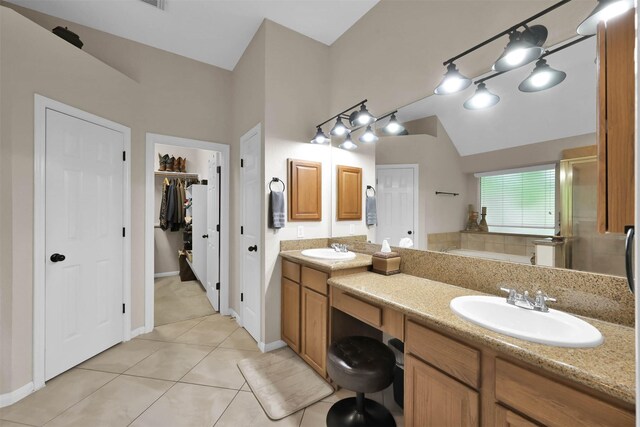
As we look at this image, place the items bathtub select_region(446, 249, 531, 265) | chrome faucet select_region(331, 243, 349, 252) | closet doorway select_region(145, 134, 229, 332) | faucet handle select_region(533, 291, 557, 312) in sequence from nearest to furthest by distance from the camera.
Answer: faucet handle select_region(533, 291, 557, 312) → bathtub select_region(446, 249, 531, 265) → chrome faucet select_region(331, 243, 349, 252) → closet doorway select_region(145, 134, 229, 332)

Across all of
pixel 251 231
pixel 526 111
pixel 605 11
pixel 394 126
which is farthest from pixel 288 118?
pixel 605 11

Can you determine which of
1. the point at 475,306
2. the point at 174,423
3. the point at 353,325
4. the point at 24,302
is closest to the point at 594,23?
the point at 475,306

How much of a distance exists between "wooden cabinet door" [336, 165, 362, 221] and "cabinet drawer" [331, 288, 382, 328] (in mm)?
859

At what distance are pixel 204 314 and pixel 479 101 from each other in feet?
11.5

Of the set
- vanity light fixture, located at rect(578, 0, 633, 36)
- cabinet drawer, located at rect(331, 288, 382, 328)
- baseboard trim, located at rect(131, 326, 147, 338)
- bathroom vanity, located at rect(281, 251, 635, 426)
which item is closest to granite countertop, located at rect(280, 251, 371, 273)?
bathroom vanity, located at rect(281, 251, 635, 426)

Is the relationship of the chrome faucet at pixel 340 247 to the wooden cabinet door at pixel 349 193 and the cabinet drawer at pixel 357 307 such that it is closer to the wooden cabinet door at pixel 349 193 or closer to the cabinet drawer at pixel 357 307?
the wooden cabinet door at pixel 349 193

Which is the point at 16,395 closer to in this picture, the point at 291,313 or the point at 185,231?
the point at 291,313

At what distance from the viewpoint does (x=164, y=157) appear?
484 cm

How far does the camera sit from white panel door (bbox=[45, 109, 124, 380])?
80.8 inches

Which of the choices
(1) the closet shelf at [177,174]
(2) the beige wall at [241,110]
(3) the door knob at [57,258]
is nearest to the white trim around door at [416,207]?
(2) the beige wall at [241,110]

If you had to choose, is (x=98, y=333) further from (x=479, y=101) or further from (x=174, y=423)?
(x=479, y=101)

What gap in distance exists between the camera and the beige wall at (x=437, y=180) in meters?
1.65

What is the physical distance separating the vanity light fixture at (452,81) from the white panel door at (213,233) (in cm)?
270

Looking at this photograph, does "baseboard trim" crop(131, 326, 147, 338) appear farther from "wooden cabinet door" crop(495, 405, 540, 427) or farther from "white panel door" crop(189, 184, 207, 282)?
"wooden cabinet door" crop(495, 405, 540, 427)
